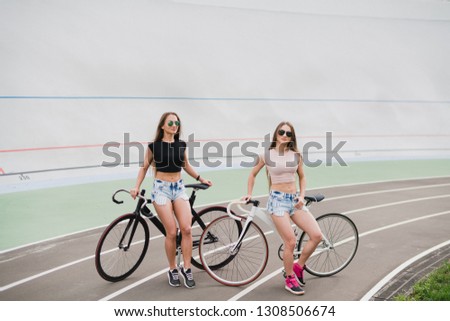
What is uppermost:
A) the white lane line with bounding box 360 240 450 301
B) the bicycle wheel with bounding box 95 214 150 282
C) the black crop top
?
the black crop top

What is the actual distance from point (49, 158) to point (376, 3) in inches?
582

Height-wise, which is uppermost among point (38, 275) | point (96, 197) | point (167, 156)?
point (167, 156)

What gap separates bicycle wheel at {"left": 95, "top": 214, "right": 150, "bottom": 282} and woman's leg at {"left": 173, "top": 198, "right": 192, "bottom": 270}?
0.46 m

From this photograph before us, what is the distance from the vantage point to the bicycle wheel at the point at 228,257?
5.18 m

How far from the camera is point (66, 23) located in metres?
15.0

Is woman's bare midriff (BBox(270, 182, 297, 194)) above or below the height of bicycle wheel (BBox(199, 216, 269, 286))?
above

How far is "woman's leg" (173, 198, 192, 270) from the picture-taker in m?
5.03

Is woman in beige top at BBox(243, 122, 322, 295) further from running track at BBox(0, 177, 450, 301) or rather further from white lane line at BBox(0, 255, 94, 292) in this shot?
white lane line at BBox(0, 255, 94, 292)

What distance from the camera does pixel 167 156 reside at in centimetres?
506

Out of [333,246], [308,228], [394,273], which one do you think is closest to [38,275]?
[308,228]
